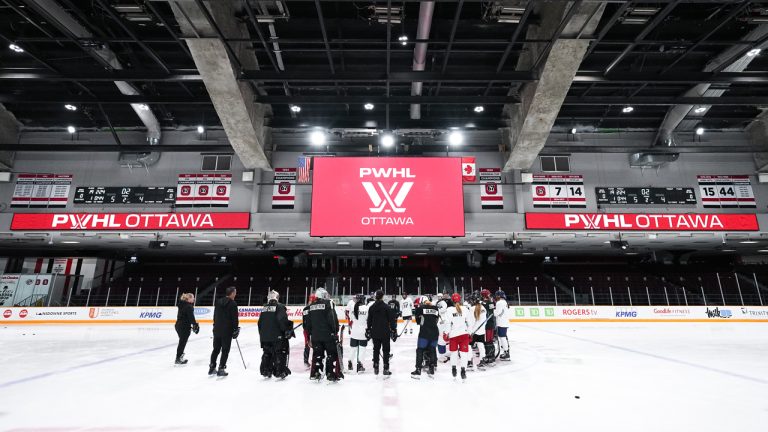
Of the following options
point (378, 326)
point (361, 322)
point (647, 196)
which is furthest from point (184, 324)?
point (647, 196)

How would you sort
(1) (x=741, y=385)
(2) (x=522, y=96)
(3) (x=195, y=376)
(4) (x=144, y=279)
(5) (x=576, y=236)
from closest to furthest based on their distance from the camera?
(1) (x=741, y=385) < (3) (x=195, y=376) < (2) (x=522, y=96) < (5) (x=576, y=236) < (4) (x=144, y=279)

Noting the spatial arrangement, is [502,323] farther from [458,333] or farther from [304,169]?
[304,169]

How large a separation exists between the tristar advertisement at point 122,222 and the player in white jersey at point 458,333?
556 inches

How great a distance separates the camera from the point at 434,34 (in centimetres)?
1294

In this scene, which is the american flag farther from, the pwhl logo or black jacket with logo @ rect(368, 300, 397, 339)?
black jacket with logo @ rect(368, 300, 397, 339)

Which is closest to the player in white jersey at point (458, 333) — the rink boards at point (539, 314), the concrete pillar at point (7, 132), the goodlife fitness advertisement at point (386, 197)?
the goodlife fitness advertisement at point (386, 197)

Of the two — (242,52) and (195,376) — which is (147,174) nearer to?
(242,52)

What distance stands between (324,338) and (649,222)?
1790 cm

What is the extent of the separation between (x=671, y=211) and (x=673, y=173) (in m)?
2.00

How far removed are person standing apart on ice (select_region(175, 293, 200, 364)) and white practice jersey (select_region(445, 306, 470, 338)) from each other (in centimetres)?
467

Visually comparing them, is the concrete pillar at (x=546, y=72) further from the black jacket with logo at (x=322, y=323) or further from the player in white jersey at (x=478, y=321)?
the black jacket with logo at (x=322, y=323)

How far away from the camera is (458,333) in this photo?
606cm

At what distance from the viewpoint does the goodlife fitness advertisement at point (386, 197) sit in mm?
15250

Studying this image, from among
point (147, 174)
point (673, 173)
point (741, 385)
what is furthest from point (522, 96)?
point (147, 174)
